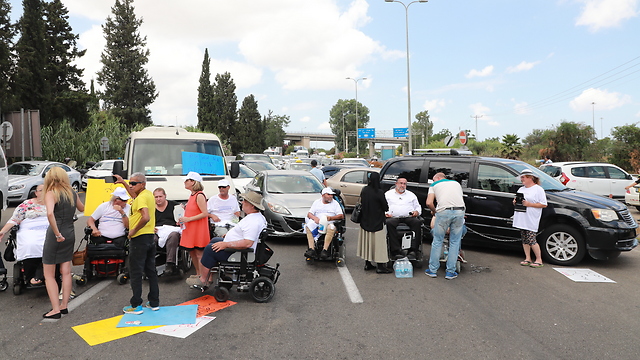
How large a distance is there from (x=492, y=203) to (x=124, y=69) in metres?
53.5

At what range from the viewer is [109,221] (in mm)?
6371

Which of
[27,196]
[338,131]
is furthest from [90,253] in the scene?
[338,131]

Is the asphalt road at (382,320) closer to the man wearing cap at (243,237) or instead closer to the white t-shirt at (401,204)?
the man wearing cap at (243,237)

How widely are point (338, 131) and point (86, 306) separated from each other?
120 m

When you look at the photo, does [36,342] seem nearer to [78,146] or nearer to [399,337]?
[399,337]

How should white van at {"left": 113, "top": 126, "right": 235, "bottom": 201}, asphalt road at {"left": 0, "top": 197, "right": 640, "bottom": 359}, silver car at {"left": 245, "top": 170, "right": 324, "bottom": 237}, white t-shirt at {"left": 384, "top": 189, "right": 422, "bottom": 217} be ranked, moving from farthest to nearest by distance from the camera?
silver car at {"left": 245, "top": 170, "right": 324, "bottom": 237} < white van at {"left": 113, "top": 126, "right": 235, "bottom": 201} < white t-shirt at {"left": 384, "top": 189, "right": 422, "bottom": 217} < asphalt road at {"left": 0, "top": 197, "right": 640, "bottom": 359}

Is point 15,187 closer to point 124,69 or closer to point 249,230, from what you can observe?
point 249,230

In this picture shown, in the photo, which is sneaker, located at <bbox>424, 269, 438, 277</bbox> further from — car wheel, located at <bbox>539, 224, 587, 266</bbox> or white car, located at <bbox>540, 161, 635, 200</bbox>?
white car, located at <bbox>540, 161, 635, 200</bbox>

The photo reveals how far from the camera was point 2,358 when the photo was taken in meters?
3.99

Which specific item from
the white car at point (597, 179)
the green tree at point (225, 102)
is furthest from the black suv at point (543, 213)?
the green tree at point (225, 102)

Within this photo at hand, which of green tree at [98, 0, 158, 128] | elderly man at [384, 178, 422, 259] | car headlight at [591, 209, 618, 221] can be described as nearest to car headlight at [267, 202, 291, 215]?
elderly man at [384, 178, 422, 259]

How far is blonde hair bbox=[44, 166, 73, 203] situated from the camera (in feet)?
16.2

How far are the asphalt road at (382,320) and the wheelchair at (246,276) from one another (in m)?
0.17

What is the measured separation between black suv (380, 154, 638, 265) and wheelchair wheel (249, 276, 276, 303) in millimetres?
4441
